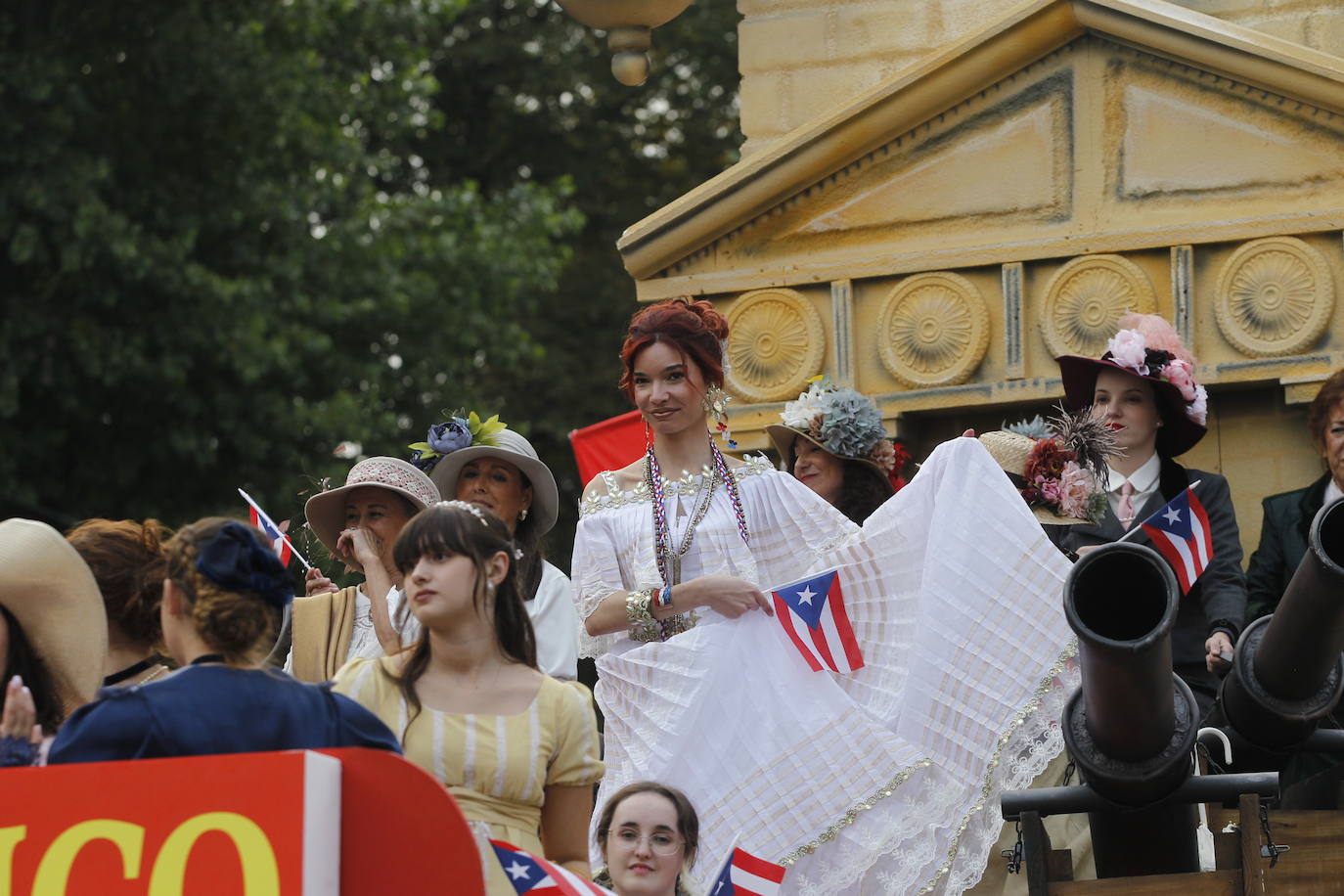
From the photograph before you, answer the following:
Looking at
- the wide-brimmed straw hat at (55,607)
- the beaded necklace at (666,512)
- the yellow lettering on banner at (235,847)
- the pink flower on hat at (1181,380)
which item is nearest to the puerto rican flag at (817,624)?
the beaded necklace at (666,512)

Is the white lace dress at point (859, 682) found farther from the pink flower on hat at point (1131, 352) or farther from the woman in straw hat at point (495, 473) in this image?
the pink flower on hat at point (1131, 352)

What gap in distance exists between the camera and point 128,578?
5.08 m

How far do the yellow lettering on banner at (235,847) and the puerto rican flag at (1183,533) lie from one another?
10.6 ft

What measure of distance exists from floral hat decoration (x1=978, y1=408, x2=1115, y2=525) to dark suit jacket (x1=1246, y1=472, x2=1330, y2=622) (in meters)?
0.57

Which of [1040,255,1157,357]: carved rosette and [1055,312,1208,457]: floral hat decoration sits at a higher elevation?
[1040,255,1157,357]: carved rosette

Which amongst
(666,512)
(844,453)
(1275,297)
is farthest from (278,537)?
(1275,297)

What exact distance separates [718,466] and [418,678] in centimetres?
213

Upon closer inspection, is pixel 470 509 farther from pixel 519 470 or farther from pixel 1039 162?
pixel 1039 162

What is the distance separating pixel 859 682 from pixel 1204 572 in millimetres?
1082

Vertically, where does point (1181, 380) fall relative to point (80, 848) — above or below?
above

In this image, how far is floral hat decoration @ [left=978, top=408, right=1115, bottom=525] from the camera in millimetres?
6832

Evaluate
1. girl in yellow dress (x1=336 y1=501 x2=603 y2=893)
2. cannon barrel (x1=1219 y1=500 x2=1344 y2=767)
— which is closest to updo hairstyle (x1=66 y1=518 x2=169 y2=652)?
girl in yellow dress (x1=336 y1=501 x2=603 y2=893)

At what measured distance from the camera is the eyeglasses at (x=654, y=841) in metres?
5.55

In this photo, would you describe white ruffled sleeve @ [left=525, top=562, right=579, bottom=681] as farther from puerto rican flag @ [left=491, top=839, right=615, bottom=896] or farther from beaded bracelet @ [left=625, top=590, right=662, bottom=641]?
puerto rican flag @ [left=491, top=839, right=615, bottom=896]
